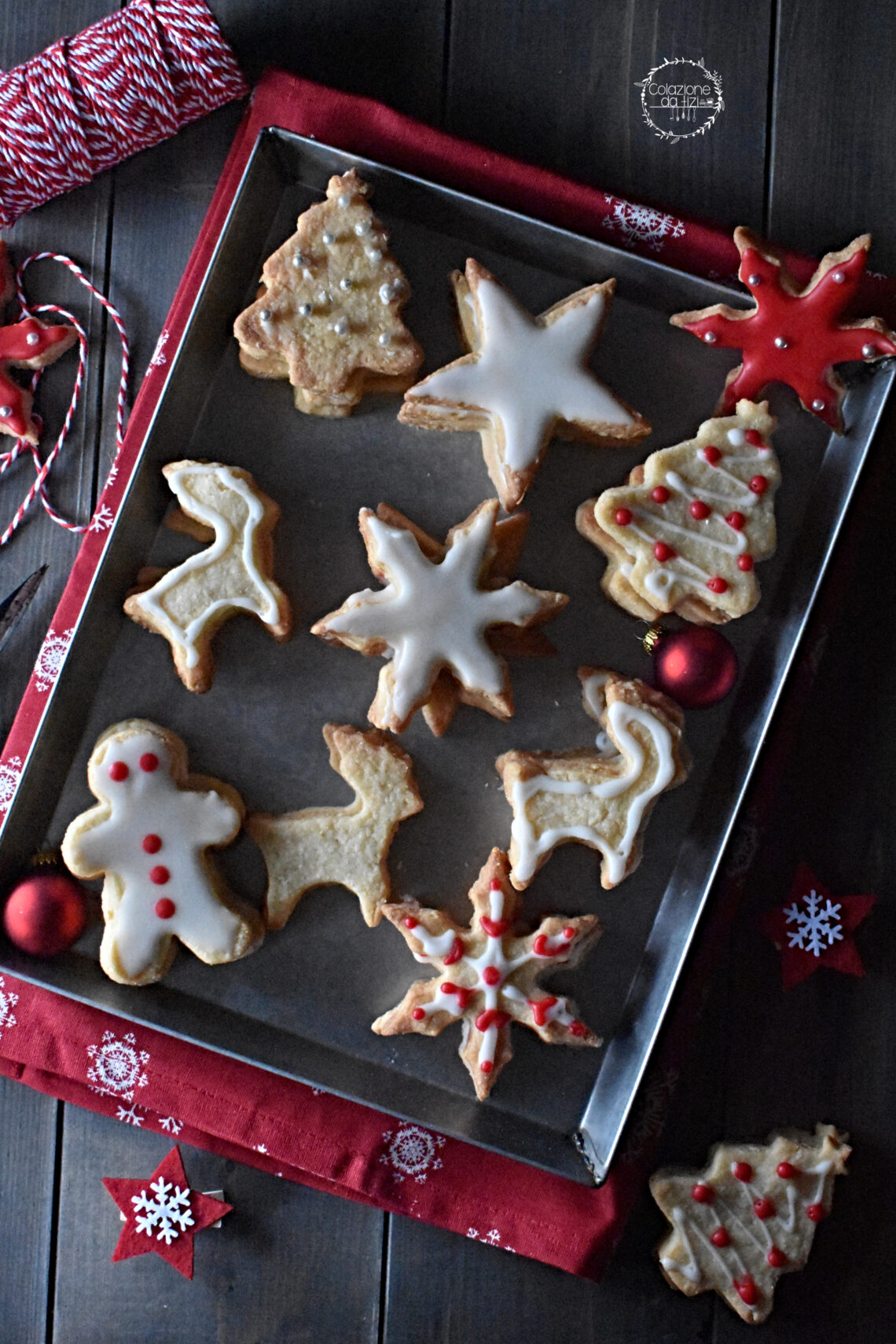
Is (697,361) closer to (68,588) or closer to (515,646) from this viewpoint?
(515,646)

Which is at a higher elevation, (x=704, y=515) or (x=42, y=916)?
(x=704, y=515)

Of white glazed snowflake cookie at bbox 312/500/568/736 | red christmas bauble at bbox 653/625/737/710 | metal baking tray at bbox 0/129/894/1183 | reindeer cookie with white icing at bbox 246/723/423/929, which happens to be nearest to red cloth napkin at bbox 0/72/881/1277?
metal baking tray at bbox 0/129/894/1183

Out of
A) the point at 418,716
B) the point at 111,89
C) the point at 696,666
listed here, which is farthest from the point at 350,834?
the point at 111,89

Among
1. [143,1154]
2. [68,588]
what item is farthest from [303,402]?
[143,1154]

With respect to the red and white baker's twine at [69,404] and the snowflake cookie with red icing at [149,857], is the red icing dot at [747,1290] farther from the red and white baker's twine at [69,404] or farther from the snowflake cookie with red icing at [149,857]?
the red and white baker's twine at [69,404]

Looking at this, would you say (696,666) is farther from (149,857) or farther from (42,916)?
(42,916)
